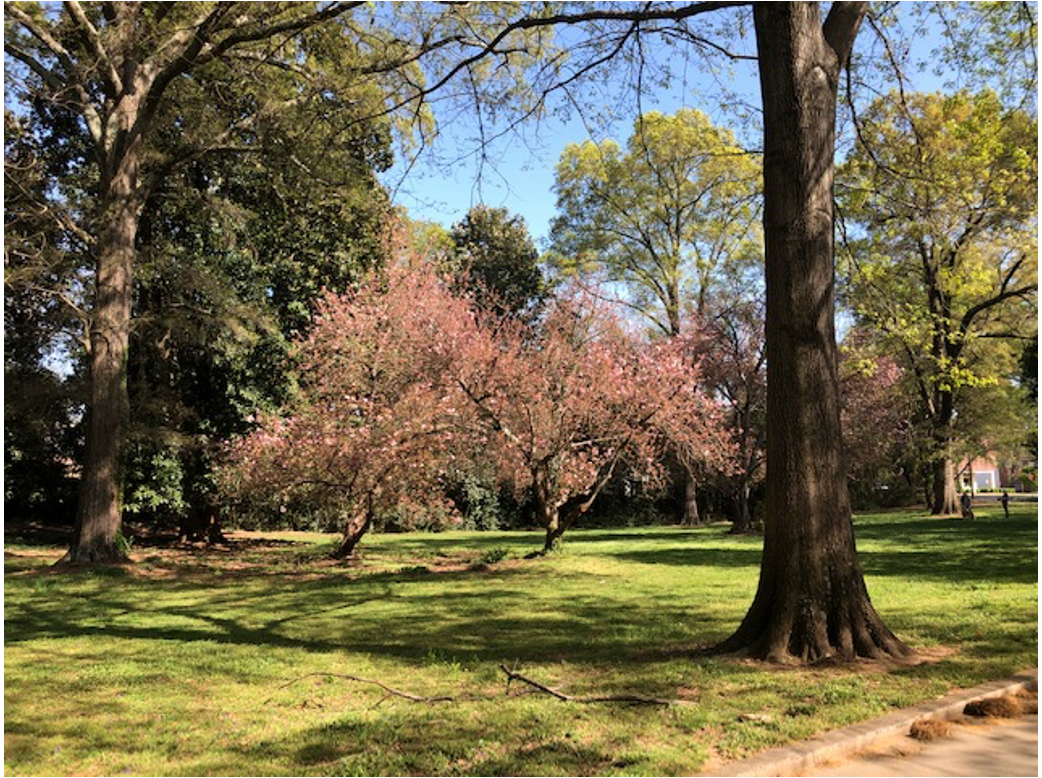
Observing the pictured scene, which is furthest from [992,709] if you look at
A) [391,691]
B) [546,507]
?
[546,507]

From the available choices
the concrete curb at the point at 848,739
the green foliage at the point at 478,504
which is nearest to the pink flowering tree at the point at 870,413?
the green foliage at the point at 478,504

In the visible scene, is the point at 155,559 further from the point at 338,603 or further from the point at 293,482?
the point at 338,603

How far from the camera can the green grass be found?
3.88 m

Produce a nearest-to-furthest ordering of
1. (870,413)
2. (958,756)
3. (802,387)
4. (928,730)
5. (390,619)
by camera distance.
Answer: (958,756) → (928,730) → (802,387) → (390,619) → (870,413)

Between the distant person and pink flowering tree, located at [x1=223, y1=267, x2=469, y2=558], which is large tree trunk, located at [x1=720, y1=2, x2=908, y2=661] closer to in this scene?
pink flowering tree, located at [x1=223, y1=267, x2=469, y2=558]

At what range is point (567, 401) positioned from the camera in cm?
1362

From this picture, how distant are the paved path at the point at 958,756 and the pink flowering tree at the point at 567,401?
31.4 feet

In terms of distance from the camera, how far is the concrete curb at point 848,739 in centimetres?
351

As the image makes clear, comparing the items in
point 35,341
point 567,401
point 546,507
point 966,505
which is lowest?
point 966,505

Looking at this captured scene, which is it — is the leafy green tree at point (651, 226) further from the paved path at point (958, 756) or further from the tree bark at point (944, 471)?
the paved path at point (958, 756)

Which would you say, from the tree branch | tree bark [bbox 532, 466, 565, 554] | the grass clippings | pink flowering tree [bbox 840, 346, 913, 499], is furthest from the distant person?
the grass clippings

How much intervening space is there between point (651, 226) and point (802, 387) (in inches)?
1066

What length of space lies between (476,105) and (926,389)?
22036 millimetres

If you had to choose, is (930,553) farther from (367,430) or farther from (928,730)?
(928,730)
